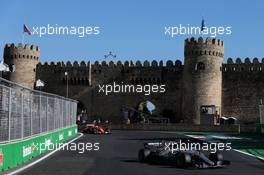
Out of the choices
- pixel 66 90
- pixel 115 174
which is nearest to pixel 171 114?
pixel 66 90

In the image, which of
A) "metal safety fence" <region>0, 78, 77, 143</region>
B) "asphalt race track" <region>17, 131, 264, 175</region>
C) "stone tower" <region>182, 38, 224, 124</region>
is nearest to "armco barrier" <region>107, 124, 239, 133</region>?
"stone tower" <region>182, 38, 224, 124</region>

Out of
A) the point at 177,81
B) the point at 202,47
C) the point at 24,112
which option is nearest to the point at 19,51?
the point at 177,81

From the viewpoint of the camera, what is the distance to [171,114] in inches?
2104

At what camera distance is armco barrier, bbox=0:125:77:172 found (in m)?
11.7

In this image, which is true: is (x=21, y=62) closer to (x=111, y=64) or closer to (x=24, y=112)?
(x=111, y=64)

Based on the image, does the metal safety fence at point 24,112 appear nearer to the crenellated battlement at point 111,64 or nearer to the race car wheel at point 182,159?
the race car wheel at point 182,159

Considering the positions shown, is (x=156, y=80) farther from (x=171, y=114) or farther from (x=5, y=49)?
(x=5, y=49)

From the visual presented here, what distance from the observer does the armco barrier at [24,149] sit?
11711 millimetres

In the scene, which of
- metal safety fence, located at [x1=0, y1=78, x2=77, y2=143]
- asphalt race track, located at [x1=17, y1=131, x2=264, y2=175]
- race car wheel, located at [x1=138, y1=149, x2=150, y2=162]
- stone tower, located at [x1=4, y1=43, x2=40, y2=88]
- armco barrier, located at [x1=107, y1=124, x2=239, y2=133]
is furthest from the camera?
stone tower, located at [x1=4, y1=43, x2=40, y2=88]

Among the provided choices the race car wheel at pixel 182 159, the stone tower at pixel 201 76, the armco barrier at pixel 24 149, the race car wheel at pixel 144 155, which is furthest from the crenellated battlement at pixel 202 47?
the race car wheel at pixel 182 159

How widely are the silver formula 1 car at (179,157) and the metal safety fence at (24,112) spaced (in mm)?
3236

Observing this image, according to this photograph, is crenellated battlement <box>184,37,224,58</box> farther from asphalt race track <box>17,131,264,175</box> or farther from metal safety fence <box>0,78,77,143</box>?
asphalt race track <box>17,131,264,175</box>

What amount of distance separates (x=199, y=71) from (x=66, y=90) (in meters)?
14.3

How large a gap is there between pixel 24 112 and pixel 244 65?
39677mm
